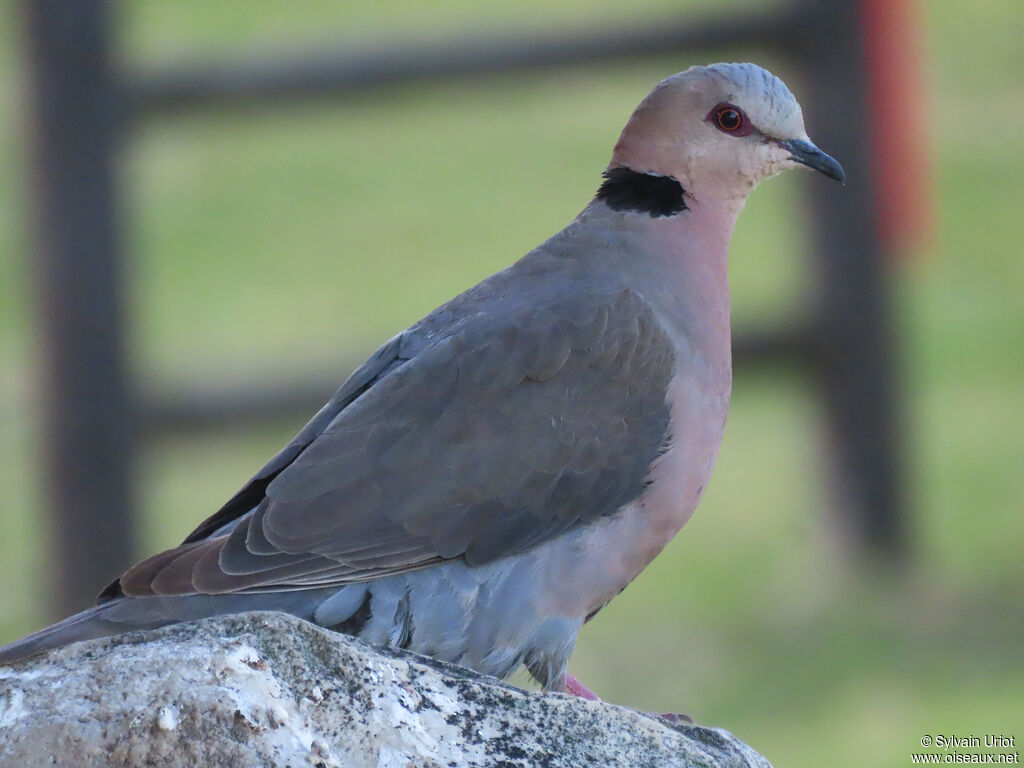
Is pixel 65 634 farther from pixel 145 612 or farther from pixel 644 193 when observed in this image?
pixel 644 193

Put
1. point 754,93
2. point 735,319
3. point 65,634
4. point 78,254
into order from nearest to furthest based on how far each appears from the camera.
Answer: point 65,634 < point 754,93 < point 78,254 < point 735,319

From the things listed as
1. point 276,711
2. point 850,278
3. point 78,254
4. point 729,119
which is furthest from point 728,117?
point 850,278

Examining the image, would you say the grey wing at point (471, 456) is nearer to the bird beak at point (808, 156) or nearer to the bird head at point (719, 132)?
the bird head at point (719, 132)

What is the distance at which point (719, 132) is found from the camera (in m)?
3.30

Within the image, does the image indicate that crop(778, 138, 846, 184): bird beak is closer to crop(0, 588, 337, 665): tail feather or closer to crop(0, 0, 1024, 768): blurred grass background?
crop(0, 588, 337, 665): tail feather

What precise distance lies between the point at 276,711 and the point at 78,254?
12.8ft

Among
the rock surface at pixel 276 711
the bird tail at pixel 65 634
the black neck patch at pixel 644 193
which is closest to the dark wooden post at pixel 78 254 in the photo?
the black neck patch at pixel 644 193

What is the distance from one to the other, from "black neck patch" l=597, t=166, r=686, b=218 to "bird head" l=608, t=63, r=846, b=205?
2 cm

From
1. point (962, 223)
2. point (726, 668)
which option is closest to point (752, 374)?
point (726, 668)

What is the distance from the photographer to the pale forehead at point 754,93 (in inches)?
129

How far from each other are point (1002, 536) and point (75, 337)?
4.84 meters

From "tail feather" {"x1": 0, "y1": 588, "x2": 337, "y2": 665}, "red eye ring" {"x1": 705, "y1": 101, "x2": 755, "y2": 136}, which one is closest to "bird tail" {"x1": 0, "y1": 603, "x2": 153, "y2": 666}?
"tail feather" {"x1": 0, "y1": 588, "x2": 337, "y2": 665}

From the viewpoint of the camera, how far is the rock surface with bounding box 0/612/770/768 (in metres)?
2.24

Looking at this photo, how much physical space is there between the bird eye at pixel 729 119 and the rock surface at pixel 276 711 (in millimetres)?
1344
